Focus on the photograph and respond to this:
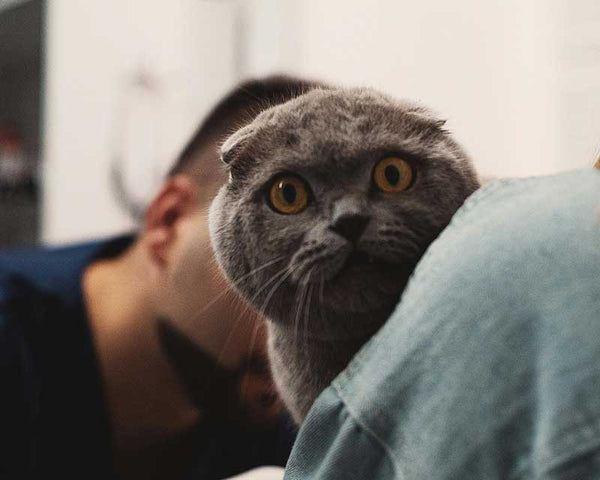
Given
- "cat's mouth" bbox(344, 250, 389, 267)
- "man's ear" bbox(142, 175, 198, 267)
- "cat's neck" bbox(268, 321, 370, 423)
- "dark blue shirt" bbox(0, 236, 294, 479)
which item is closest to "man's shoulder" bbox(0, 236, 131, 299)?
"dark blue shirt" bbox(0, 236, 294, 479)

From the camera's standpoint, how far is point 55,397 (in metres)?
0.92

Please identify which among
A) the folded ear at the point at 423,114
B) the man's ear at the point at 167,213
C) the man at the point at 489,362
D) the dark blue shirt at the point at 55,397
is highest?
the folded ear at the point at 423,114

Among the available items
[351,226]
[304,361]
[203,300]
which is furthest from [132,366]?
[351,226]

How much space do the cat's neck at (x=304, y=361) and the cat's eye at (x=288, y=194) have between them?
74mm

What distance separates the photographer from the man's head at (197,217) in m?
0.38

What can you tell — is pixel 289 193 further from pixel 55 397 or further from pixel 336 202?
pixel 55 397

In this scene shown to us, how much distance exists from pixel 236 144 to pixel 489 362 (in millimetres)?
159

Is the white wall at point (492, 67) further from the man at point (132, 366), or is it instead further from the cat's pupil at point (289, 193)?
the man at point (132, 366)

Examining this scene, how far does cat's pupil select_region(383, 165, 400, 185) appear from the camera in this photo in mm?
289

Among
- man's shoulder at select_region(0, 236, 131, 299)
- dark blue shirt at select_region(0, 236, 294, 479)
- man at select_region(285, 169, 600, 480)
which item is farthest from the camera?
man's shoulder at select_region(0, 236, 131, 299)

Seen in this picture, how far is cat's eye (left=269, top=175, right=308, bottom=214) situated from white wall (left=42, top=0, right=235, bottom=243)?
1.66m

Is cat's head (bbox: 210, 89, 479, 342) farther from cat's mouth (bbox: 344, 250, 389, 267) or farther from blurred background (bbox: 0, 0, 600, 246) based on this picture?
blurred background (bbox: 0, 0, 600, 246)

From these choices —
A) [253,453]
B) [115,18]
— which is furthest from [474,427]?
[115,18]

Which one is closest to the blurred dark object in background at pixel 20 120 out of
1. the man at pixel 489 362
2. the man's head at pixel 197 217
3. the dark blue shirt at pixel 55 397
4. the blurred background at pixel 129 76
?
the blurred background at pixel 129 76
